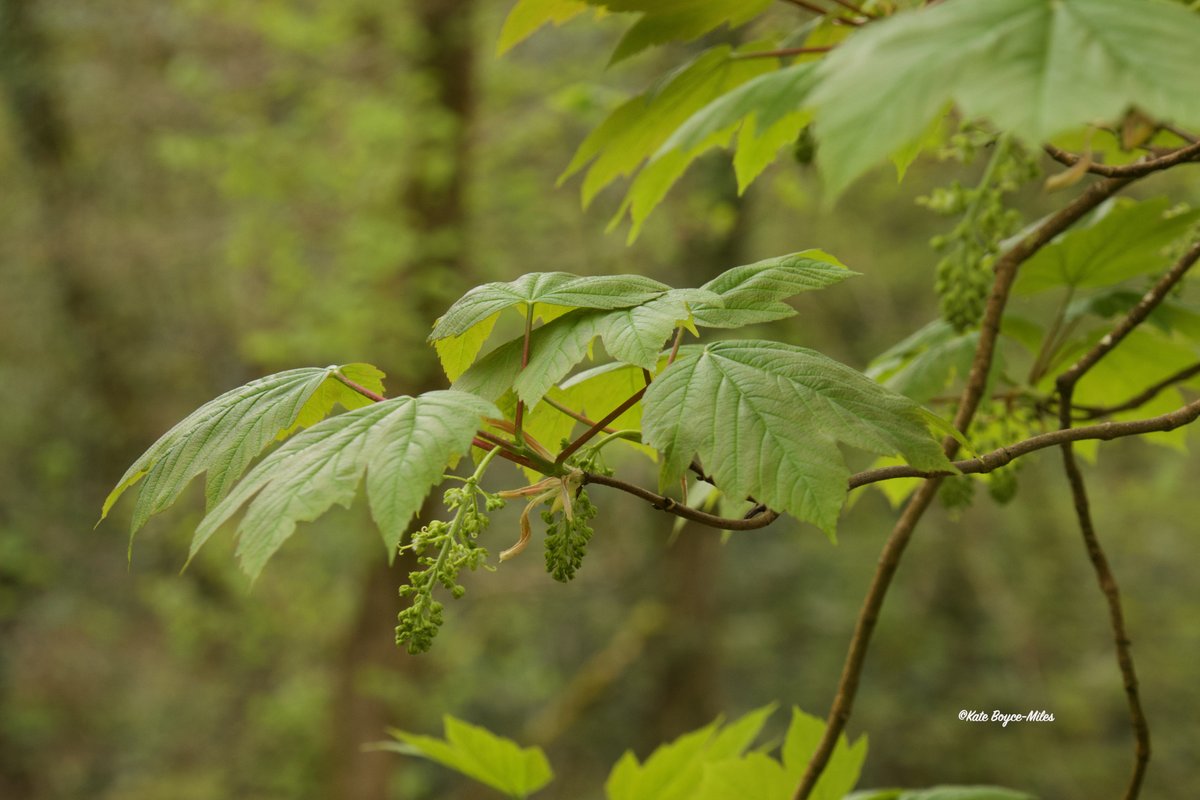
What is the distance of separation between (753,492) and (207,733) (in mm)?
9003

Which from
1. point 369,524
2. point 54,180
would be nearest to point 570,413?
point 369,524

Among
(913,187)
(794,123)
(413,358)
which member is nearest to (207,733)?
(413,358)

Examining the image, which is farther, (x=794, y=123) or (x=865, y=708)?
(x=865, y=708)

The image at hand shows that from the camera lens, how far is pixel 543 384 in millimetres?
850

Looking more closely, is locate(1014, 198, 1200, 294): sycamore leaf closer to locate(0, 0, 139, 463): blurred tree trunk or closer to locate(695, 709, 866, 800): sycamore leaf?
locate(695, 709, 866, 800): sycamore leaf

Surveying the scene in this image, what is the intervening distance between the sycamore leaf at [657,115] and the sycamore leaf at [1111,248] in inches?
21.1

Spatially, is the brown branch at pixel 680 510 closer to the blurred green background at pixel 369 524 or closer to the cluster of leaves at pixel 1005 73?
the cluster of leaves at pixel 1005 73

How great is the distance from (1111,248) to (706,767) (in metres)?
0.90

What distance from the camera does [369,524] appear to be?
6480 mm

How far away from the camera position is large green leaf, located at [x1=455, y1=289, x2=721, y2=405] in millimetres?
841

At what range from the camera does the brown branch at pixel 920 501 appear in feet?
4.00

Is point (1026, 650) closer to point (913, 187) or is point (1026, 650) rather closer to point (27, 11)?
point (913, 187)

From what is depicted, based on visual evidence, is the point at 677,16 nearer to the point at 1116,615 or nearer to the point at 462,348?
the point at 462,348

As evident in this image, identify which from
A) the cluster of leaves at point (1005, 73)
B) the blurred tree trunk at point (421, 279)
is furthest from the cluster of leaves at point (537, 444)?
the blurred tree trunk at point (421, 279)
